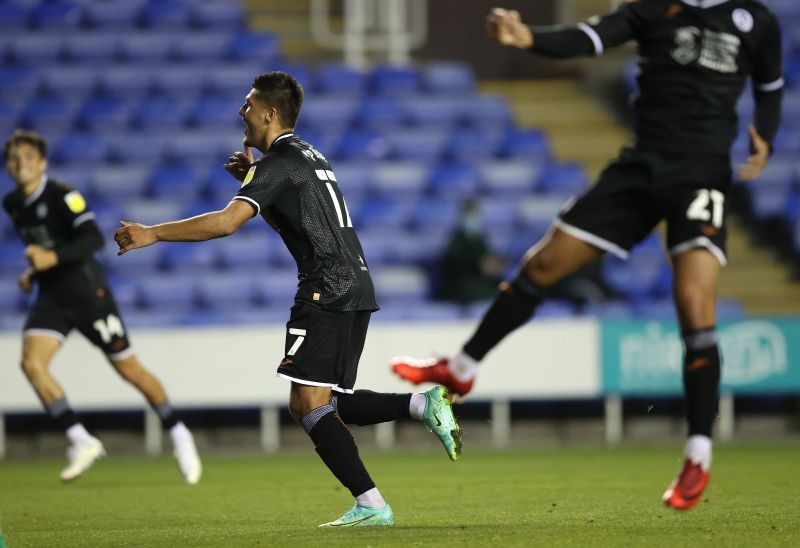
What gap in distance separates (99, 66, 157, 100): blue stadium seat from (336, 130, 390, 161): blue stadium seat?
104 inches

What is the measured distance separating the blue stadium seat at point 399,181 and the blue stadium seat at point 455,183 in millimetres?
134

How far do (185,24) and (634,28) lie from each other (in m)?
13.7

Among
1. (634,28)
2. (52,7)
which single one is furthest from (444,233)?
(634,28)

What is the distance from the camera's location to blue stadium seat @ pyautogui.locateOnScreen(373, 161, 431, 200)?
16.3 m

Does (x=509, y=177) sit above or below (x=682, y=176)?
below

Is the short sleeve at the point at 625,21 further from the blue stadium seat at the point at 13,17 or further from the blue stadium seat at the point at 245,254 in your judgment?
the blue stadium seat at the point at 13,17

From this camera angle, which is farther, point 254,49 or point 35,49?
point 254,49

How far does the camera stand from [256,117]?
20.6 ft

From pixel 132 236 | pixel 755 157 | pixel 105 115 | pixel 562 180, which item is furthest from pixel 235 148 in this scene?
pixel 755 157

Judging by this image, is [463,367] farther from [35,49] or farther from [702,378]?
[35,49]

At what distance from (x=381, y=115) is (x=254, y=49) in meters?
2.00

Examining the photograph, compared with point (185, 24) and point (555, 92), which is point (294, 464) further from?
point (555, 92)

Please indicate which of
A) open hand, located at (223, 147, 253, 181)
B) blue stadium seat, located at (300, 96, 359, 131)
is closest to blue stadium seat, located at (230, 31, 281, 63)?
blue stadium seat, located at (300, 96, 359, 131)

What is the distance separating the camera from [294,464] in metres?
11.5
